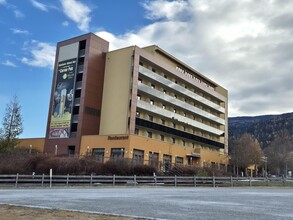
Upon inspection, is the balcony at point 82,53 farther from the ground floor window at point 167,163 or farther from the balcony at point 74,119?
the ground floor window at point 167,163

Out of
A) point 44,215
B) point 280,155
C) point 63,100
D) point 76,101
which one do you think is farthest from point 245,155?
point 44,215

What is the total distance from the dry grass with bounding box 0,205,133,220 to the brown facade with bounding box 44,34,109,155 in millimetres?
47442

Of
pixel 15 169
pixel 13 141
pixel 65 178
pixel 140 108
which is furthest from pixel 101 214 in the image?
pixel 140 108

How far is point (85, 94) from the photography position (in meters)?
58.3

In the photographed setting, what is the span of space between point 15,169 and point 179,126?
42656 mm

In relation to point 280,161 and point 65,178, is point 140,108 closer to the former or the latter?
point 65,178

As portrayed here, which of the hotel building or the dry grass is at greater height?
the hotel building

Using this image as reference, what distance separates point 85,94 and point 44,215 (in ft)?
166

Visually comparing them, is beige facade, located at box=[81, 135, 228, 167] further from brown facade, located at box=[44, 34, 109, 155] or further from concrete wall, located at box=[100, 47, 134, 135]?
concrete wall, located at box=[100, 47, 134, 135]

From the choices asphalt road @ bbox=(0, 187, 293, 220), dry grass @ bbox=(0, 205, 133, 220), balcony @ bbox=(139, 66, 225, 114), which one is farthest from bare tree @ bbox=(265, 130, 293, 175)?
dry grass @ bbox=(0, 205, 133, 220)

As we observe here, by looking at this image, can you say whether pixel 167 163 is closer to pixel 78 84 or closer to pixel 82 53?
pixel 78 84

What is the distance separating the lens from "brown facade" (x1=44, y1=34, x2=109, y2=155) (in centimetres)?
5753

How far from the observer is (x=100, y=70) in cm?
6178

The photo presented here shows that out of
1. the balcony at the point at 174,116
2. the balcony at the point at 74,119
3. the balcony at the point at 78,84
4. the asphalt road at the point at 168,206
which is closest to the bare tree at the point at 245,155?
the balcony at the point at 174,116
